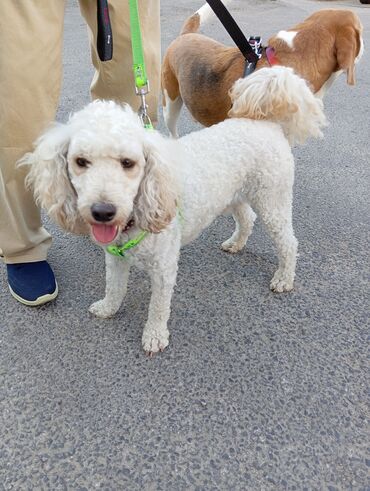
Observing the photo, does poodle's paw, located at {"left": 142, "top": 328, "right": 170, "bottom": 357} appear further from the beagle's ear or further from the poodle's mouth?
the beagle's ear

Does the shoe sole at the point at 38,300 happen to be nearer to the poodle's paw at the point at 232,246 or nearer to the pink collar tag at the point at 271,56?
the poodle's paw at the point at 232,246

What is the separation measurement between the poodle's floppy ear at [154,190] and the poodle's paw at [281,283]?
2.89ft

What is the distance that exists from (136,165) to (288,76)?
3.18 ft

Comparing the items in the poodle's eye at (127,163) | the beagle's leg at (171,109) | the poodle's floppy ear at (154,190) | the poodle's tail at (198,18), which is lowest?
the beagle's leg at (171,109)

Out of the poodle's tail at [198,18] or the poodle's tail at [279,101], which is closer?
the poodle's tail at [279,101]

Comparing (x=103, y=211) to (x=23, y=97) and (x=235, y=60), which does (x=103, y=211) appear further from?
(x=235, y=60)

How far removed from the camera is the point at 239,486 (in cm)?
138

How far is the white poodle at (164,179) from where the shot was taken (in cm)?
146

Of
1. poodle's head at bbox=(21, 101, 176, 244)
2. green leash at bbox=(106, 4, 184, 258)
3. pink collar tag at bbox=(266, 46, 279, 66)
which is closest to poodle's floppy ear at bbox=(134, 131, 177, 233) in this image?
poodle's head at bbox=(21, 101, 176, 244)

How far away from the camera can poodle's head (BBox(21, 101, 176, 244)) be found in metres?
1.43

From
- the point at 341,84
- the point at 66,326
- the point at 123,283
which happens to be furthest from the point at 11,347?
the point at 341,84

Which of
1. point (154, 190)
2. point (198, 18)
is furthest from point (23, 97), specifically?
point (198, 18)

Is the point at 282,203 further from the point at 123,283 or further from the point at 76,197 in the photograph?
the point at 76,197

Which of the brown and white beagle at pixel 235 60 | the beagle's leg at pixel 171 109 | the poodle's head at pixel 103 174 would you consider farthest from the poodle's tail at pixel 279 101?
the beagle's leg at pixel 171 109
